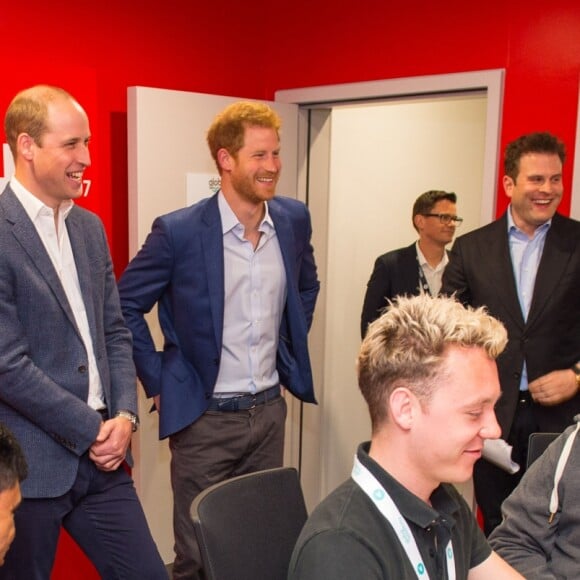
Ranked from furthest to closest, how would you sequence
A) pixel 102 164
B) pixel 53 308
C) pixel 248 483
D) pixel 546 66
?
pixel 102 164 < pixel 546 66 < pixel 53 308 < pixel 248 483

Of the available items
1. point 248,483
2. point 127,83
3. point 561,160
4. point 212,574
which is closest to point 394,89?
point 561,160

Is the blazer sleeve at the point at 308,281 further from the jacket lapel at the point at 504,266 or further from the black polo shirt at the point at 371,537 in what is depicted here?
the black polo shirt at the point at 371,537

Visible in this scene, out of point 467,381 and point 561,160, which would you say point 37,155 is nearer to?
point 467,381

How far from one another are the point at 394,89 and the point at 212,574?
7.91ft

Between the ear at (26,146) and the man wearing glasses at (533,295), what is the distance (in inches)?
62.8

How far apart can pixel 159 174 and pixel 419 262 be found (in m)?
1.39

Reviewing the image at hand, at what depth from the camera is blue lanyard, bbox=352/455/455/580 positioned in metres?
1.28

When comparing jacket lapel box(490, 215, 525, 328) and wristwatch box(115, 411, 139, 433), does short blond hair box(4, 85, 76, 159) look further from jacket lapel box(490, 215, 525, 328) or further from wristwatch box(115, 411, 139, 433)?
jacket lapel box(490, 215, 525, 328)

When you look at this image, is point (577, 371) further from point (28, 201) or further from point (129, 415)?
point (28, 201)

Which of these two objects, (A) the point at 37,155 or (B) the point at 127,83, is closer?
(A) the point at 37,155

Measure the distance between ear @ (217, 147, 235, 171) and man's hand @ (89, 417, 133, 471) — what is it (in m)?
1.01

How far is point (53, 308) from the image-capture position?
6.65ft

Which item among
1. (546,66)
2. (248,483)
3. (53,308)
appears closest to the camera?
(248,483)

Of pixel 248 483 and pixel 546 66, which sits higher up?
pixel 546 66
